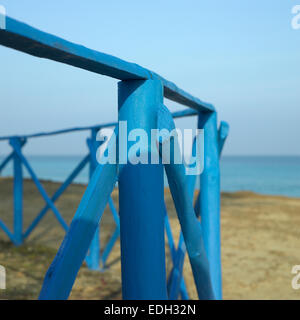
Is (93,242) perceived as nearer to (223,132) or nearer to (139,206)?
(223,132)

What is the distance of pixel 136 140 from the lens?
1.33m

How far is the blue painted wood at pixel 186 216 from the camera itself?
1467mm

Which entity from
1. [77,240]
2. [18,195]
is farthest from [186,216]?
[18,195]

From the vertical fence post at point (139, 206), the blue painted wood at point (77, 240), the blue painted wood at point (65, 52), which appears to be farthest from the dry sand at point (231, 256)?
the blue painted wood at point (65, 52)

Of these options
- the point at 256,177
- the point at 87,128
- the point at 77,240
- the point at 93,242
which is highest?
the point at 256,177

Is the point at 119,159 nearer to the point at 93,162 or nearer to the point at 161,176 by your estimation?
the point at 161,176

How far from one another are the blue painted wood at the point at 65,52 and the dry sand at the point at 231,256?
9.60 ft

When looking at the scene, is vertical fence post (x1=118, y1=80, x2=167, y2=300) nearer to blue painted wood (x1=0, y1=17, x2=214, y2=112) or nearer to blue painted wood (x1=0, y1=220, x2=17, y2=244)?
blue painted wood (x1=0, y1=17, x2=214, y2=112)

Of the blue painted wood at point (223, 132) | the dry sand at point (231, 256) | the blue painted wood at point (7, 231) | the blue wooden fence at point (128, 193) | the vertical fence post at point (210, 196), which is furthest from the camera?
the blue painted wood at point (7, 231)

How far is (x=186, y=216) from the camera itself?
5.55 feet

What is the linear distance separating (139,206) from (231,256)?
420 centimetres

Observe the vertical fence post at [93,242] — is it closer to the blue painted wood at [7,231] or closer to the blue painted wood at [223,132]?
the blue painted wood at [7,231]

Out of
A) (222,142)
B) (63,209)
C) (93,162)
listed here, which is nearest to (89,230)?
(222,142)
